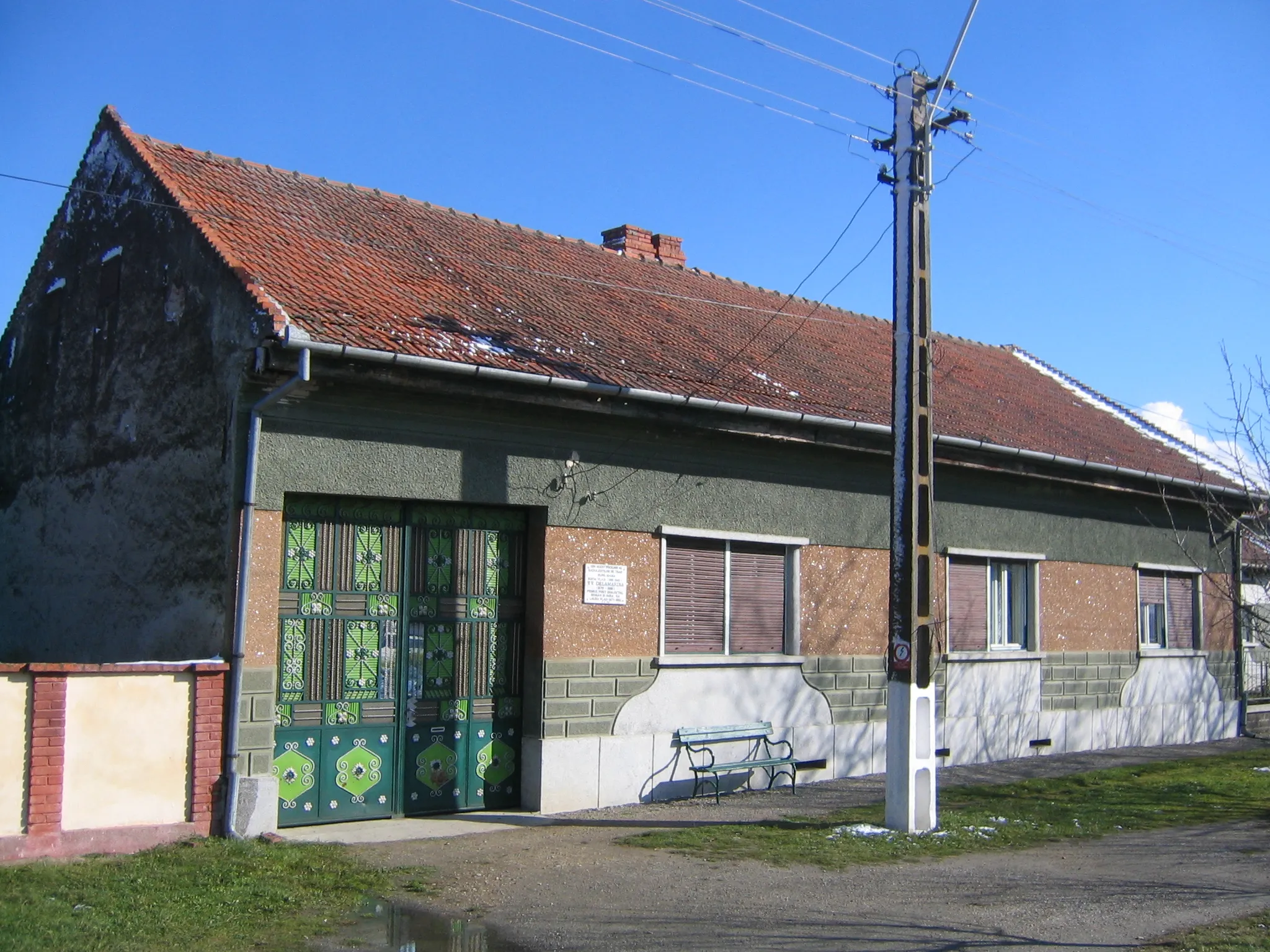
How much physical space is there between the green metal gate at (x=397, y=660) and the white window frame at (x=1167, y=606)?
10007 mm

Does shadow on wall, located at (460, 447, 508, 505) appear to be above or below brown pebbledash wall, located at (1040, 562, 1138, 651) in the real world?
above

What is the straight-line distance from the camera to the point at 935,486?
47.3 feet

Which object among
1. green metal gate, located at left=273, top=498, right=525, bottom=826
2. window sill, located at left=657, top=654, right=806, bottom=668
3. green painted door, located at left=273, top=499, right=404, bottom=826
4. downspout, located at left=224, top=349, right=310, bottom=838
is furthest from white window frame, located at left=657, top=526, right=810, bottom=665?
downspout, located at left=224, top=349, right=310, bottom=838

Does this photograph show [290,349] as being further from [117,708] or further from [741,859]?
[741,859]

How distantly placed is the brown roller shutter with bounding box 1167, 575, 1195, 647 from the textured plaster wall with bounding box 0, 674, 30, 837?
49.4ft

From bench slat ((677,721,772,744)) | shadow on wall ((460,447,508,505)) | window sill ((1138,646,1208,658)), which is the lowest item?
bench slat ((677,721,772,744))

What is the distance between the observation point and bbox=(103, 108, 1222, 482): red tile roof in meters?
10.6

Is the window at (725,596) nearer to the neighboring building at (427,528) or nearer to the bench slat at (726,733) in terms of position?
the neighboring building at (427,528)

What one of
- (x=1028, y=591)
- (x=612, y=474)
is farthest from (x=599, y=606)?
(x=1028, y=591)

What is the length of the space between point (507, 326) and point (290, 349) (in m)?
2.78

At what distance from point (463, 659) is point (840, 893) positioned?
13.5 feet

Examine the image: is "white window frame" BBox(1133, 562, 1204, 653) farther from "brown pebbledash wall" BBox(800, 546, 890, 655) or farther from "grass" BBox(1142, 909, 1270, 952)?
"grass" BBox(1142, 909, 1270, 952)

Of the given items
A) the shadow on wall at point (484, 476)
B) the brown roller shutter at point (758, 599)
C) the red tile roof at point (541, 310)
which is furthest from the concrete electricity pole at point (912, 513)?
the shadow on wall at point (484, 476)

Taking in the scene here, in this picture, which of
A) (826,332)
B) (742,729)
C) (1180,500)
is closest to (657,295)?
(826,332)
